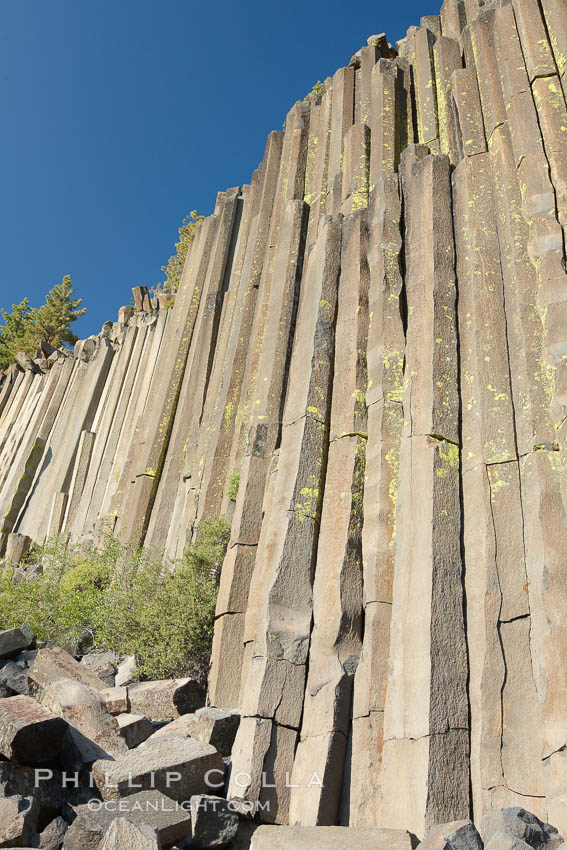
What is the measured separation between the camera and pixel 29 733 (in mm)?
4320

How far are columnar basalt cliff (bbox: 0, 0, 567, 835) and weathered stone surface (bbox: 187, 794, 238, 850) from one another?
1.00 m

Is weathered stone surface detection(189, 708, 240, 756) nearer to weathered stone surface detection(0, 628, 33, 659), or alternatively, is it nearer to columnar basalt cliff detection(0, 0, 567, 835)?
columnar basalt cliff detection(0, 0, 567, 835)

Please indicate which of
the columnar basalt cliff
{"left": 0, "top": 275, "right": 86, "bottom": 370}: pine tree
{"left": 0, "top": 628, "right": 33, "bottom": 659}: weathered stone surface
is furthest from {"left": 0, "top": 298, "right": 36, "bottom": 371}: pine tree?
{"left": 0, "top": 628, "right": 33, "bottom": 659}: weathered stone surface

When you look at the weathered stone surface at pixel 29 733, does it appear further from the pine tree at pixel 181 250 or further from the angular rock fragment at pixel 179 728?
the pine tree at pixel 181 250

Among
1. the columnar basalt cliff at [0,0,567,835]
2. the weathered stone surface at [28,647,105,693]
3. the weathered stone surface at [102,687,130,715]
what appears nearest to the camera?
the columnar basalt cliff at [0,0,567,835]

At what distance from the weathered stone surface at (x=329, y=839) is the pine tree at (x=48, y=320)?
28.2 metres

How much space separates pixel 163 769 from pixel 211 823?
0.46 m

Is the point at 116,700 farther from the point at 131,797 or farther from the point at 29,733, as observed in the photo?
the point at 131,797

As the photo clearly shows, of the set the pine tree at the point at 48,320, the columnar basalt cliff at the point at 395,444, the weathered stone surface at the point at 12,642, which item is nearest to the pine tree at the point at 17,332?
the pine tree at the point at 48,320

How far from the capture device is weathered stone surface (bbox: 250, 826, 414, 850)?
3969 mm

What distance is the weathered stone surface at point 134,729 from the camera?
525cm

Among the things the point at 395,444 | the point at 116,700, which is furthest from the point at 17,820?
the point at 395,444

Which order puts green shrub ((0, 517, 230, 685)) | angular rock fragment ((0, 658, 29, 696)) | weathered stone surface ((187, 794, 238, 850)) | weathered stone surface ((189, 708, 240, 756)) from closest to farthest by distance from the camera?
weathered stone surface ((187, 794, 238, 850)) → weathered stone surface ((189, 708, 240, 756)) → angular rock fragment ((0, 658, 29, 696)) → green shrub ((0, 517, 230, 685))

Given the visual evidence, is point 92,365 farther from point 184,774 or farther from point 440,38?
point 184,774
